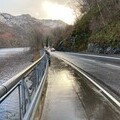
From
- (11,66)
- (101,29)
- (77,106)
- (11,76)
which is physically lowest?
(11,66)

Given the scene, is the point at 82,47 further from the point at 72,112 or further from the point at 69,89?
the point at 72,112

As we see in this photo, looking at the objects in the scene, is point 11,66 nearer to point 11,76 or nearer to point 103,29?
point 103,29

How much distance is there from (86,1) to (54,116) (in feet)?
261

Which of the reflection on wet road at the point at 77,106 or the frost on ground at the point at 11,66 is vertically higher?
the reflection on wet road at the point at 77,106

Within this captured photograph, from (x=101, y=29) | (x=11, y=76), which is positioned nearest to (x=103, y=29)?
(x=101, y=29)

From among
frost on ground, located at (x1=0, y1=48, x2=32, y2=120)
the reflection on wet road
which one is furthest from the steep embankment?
the reflection on wet road

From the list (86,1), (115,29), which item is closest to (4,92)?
(115,29)

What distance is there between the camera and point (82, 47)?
260ft

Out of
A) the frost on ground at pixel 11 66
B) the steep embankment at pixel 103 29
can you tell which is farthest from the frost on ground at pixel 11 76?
the steep embankment at pixel 103 29

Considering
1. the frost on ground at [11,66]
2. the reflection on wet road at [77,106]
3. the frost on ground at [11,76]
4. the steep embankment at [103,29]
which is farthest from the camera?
the frost on ground at [11,66]

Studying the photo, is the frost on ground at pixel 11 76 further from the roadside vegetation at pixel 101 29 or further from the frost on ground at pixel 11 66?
the roadside vegetation at pixel 101 29

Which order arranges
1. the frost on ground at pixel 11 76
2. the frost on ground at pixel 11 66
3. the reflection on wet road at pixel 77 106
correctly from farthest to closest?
the frost on ground at pixel 11 66 → the reflection on wet road at pixel 77 106 → the frost on ground at pixel 11 76

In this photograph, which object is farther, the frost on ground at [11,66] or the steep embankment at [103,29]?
the frost on ground at [11,66]

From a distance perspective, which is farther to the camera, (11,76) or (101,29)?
(101,29)
